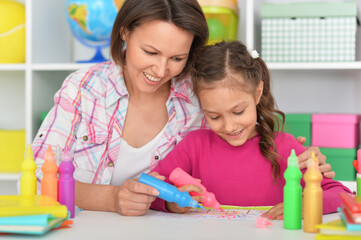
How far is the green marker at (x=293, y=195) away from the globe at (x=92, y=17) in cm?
134

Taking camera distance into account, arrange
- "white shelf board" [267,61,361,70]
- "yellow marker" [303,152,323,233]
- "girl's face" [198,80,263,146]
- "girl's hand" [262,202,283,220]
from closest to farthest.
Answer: "yellow marker" [303,152,323,233]
"girl's hand" [262,202,283,220]
"girl's face" [198,80,263,146]
"white shelf board" [267,61,361,70]

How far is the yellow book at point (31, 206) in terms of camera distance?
0.92 m

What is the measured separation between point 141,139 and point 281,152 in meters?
0.44

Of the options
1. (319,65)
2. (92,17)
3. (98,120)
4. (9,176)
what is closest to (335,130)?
(319,65)

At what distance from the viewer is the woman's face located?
4.48 feet

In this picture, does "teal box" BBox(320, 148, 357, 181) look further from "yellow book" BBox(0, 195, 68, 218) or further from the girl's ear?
"yellow book" BBox(0, 195, 68, 218)

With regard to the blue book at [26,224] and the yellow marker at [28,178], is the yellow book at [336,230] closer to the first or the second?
the blue book at [26,224]

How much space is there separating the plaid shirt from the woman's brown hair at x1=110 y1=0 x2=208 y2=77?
17 centimetres

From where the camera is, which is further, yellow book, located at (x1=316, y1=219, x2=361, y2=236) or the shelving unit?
the shelving unit

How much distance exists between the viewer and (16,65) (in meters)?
2.12

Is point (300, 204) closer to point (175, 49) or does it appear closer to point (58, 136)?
point (175, 49)

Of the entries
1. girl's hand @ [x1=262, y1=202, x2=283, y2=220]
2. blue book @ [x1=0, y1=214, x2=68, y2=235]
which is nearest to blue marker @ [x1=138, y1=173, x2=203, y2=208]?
girl's hand @ [x1=262, y1=202, x2=283, y2=220]

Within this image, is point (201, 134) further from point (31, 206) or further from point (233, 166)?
point (31, 206)

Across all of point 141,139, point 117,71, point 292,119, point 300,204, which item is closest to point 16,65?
point 117,71
